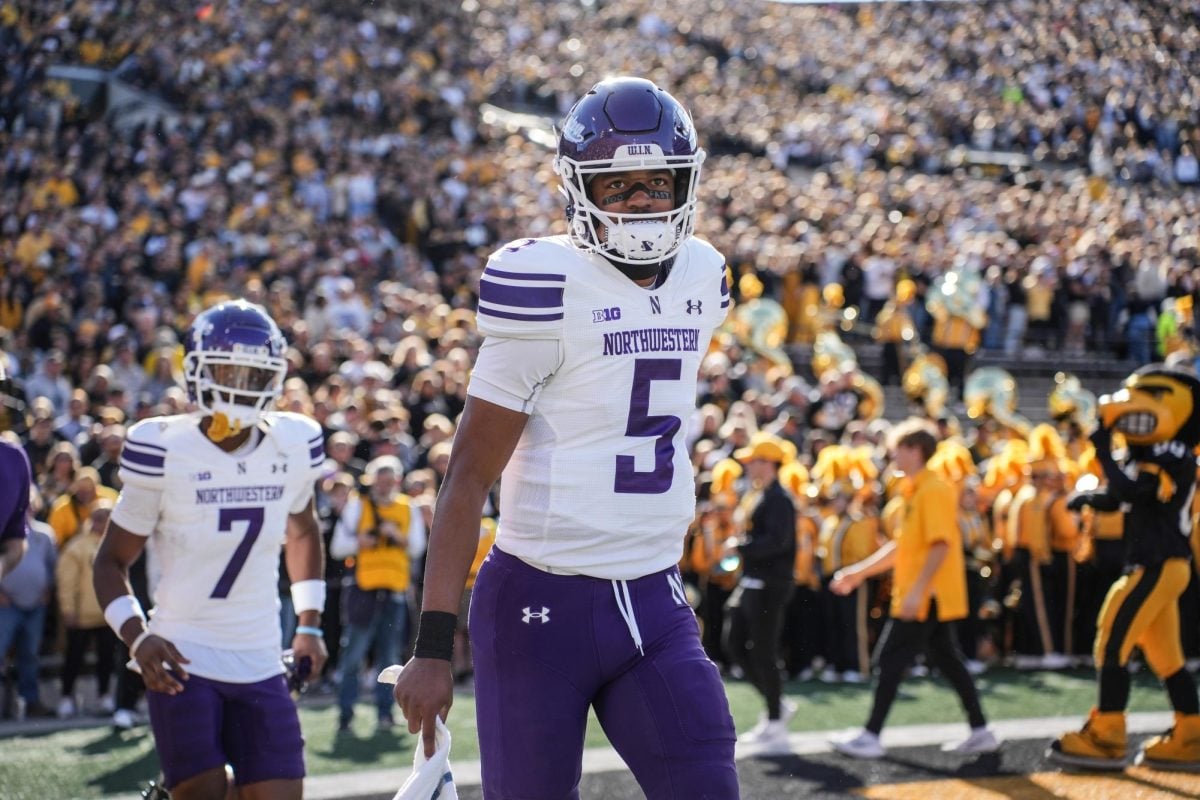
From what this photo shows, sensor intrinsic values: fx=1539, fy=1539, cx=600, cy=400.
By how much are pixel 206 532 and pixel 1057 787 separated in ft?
13.0

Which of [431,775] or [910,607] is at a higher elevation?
[431,775]

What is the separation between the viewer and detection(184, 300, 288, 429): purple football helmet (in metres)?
4.52

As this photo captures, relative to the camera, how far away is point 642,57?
88.5 ft

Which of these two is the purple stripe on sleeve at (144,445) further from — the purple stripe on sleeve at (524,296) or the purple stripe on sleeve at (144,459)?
the purple stripe on sleeve at (524,296)

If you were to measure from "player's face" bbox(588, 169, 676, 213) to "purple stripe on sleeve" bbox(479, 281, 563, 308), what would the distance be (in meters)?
0.23

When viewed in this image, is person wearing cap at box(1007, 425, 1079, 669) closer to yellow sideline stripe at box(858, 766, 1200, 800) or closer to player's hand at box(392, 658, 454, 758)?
yellow sideline stripe at box(858, 766, 1200, 800)

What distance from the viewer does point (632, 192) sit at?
3234 millimetres

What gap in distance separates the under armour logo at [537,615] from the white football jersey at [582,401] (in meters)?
0.10

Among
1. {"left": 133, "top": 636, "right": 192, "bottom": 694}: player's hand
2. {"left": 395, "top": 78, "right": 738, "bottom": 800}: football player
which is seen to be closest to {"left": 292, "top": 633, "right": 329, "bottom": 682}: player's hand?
{"left": 133, "top": 636, "right": 192, "bottom": 694}: player's hand

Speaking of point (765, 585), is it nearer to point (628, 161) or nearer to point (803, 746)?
point (803, 746)

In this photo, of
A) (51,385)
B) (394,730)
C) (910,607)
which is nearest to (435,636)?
(910,607)

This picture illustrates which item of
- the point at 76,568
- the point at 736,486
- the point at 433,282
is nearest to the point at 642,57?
the point at 433,282

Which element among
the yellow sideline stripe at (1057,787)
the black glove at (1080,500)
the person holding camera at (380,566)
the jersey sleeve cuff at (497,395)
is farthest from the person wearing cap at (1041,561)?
the jersey sleeve cuff at (497,395)

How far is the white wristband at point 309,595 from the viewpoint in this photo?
15.8 feet
